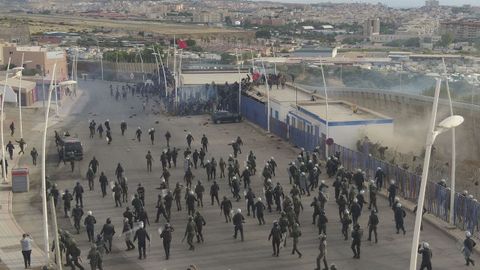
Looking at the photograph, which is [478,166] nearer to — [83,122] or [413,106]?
[413,106]

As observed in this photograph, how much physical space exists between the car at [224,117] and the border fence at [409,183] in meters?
6.61

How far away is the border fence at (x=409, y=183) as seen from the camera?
19.2 meters

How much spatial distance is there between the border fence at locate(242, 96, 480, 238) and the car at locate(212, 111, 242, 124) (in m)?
6.61

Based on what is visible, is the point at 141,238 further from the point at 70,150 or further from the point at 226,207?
the point at 70,150

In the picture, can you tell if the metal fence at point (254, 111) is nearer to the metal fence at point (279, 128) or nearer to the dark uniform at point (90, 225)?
the metal fence at point (279, 128)

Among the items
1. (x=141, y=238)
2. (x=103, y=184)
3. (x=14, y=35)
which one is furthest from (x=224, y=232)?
(x=14, y=35)

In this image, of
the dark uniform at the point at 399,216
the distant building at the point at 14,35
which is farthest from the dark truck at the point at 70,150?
the distant building at the point at 14,35

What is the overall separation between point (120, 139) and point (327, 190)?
1516 cm

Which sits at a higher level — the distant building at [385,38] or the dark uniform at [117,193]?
the dark uniform at [117,193]

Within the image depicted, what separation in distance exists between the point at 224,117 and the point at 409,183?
793 inches

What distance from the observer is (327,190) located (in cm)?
2375

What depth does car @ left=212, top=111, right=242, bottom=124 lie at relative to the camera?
41.8m

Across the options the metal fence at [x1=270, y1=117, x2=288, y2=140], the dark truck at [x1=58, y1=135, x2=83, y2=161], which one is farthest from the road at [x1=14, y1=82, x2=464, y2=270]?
the metal fence at [x1=270, y1=117, x2=288, y2=140]

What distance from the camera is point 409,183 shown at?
22797mm
